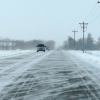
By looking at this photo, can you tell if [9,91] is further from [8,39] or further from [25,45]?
[25,45]

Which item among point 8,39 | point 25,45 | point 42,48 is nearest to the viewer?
point 42,48

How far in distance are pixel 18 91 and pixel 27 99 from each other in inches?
46.2

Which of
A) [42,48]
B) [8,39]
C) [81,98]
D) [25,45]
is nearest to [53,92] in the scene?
[81,98]

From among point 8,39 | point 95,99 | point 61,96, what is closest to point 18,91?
point 61,96

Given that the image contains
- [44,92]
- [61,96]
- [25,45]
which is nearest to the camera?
[61,96]

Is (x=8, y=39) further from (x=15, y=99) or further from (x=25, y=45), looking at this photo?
(x=15, y=99)

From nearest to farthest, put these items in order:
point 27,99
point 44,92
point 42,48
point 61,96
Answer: point 27,99 → point 61,96 → point 44,92 → point 42,48

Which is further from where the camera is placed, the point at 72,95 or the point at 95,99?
the point at 72,95

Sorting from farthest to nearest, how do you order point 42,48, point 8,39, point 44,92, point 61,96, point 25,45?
point 25,45
point 8,39
point 42,48
point 44,92
point 61,96

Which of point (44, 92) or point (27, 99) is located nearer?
point (27, 99)

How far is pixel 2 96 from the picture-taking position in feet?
20.4

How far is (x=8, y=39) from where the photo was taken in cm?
17762

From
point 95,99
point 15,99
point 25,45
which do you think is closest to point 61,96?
point 95,99

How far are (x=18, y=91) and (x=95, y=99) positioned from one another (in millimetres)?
2655
